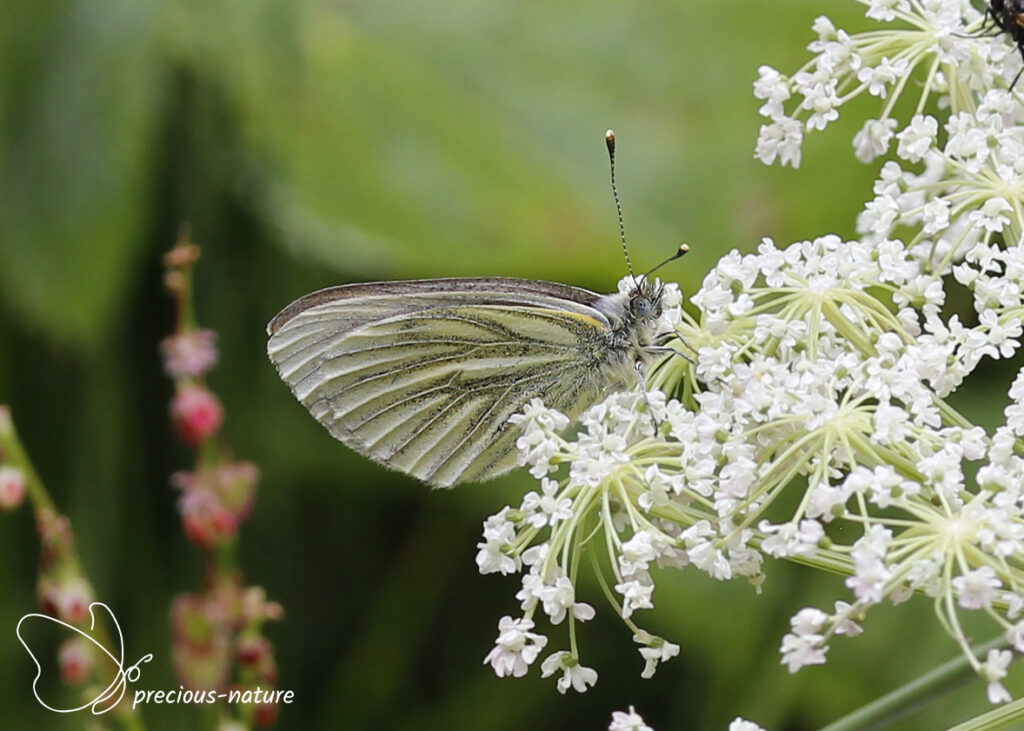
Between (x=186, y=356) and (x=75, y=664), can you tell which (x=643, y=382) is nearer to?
(x=186, y=356)

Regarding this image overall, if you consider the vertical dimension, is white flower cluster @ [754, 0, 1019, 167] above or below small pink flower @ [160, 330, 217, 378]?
above

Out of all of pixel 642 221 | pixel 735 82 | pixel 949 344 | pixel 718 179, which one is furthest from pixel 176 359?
pixel 735 82

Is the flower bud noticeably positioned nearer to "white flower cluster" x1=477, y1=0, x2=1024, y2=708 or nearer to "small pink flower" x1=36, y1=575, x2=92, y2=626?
"small pink flower" x1=36, y1=575, x2=92, y2=626

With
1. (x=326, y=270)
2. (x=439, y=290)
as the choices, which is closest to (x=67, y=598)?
(x=439, y=290)

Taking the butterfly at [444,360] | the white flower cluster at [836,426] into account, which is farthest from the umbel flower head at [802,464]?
the butterfly at [444,360]

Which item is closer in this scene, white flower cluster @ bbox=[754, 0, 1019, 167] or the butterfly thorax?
white flower cluster @ bbox=[754, 0, 1019, 167]

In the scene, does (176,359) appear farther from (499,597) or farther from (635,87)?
(635,87)

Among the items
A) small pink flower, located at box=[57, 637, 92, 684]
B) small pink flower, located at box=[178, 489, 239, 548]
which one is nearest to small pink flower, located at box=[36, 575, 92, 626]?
small pink flower, located at box=[57, 637, 92, 684]
